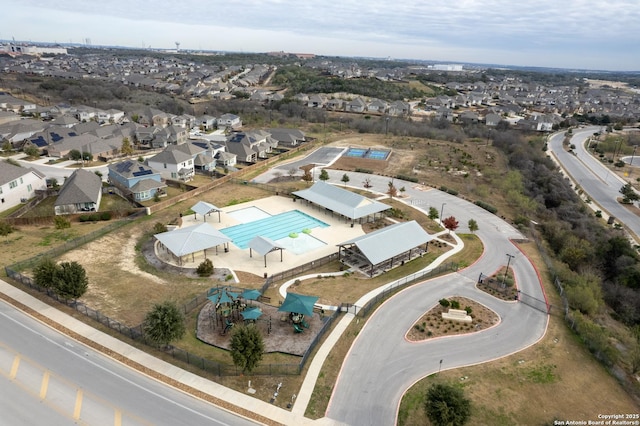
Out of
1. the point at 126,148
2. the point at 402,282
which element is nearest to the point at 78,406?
the point at 402,282

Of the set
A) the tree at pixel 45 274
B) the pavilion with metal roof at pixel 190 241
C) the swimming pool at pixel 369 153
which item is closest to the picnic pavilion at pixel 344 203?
the pavilion with metal roof at pixel 190 241

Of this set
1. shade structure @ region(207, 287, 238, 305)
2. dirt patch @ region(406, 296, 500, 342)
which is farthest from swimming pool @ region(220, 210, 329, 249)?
dirt patch @ region(406, 296, 500, 342)

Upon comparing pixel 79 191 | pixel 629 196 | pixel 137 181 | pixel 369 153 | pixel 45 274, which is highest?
pixel 369 153

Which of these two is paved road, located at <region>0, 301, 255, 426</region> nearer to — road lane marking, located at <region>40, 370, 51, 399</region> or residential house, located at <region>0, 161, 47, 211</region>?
road lane marking, located at <region>40, 370, 51, 399</region>

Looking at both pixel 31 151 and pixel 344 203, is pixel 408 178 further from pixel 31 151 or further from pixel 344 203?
pixel 31 151

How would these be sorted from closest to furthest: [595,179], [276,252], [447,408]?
1. [447,408]
2. [276,252]
3. [595,179]

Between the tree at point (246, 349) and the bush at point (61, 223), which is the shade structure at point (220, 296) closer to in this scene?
the tree at point (246, 349)
